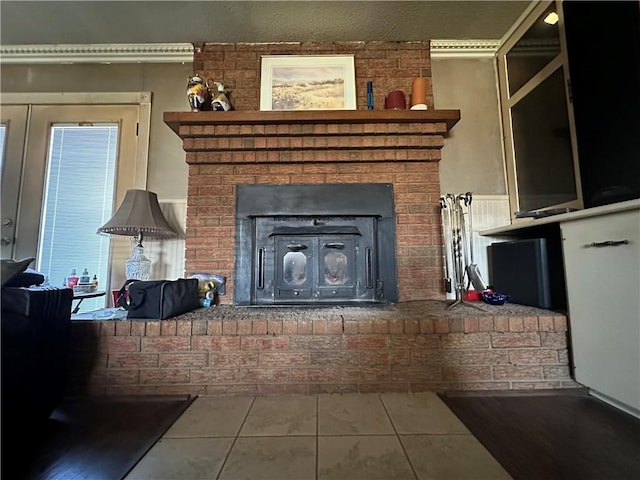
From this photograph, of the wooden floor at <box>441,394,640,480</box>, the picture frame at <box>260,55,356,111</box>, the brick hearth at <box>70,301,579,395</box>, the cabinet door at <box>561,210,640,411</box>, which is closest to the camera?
the wooden floor at <box>441,394,640,480</box>

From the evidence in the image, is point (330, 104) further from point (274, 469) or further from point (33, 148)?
point (33, 148)

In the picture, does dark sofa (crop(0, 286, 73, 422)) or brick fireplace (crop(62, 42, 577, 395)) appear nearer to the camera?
dark sofa (crop(0, 286, 73, 422))

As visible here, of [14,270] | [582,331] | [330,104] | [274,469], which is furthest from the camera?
[330,104]

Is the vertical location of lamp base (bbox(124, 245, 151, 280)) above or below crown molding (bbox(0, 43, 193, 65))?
below

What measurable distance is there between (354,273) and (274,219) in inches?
26.2

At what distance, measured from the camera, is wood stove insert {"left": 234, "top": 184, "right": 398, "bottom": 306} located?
1908 millimetres

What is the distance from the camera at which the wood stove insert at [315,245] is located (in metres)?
1.91

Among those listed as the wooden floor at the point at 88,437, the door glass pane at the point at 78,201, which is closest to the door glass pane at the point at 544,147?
the wooden floor at the point at 88,437

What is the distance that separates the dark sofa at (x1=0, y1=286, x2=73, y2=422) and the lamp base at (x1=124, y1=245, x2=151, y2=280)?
2.12 feet

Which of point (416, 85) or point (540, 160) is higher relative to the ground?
point (416, 85)

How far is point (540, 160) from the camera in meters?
1.90

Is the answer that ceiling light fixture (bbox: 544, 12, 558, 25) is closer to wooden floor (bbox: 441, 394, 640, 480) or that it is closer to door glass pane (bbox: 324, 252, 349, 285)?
door glass pane (bbox: 324, 252, 349, 285)

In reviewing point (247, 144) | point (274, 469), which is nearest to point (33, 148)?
point (247, 144)

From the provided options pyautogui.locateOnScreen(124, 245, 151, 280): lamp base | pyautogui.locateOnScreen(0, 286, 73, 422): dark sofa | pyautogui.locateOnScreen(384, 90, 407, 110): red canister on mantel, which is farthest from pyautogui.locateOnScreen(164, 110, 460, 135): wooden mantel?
pyautogui.locateOnScreen(0, 286, 73, 422): dark sofa
